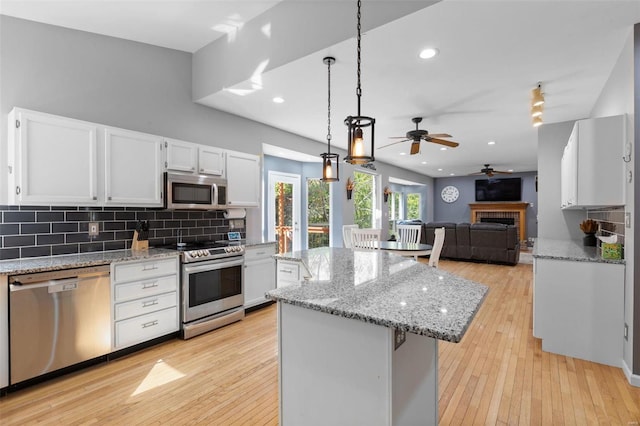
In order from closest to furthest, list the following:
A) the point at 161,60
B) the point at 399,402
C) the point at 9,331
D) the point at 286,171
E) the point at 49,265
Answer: the point at 399,402
the point at 9,331
the point at 49,265
the point at 161,60
the point at 286,171

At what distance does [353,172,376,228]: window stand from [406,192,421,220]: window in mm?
4431

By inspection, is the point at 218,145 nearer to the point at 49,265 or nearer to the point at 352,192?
the point at 49,265

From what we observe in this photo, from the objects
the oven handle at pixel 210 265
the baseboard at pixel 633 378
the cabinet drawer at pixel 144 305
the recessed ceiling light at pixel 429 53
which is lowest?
the baseboard at pixel 633 378

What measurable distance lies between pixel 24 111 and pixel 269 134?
2.85 m

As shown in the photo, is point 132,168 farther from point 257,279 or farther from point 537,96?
point 537,96

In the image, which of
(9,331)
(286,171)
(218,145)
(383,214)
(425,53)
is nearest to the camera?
(9,331)

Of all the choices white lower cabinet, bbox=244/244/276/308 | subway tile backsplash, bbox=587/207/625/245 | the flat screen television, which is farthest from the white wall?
the flat screen television

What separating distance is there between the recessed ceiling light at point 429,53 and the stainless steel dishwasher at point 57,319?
3.13m

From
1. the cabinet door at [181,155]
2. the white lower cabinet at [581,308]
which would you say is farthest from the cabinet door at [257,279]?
the white lower cabinet at [581,308]

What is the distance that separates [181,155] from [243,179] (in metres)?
0.85

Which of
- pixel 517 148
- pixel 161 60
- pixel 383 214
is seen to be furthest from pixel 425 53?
pixel 383 214

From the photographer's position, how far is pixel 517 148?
6.40 meters

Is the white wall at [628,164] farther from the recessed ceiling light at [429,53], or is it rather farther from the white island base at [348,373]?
A: the white island base at [348,373]

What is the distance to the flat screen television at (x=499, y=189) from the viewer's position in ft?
35.5
